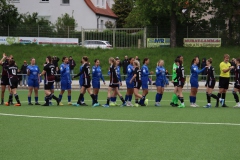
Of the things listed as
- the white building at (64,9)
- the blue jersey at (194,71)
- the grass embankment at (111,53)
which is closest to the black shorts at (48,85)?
the blue jersey at (194,71)

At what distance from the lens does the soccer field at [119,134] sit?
38.0ft

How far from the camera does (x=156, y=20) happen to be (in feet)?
168

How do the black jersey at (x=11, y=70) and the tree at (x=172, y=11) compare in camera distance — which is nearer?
the black jersey at (x=11, y=70)

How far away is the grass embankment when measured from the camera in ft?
152

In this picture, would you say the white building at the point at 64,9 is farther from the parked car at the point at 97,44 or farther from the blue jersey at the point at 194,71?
the blue jersey at the point at 194,71

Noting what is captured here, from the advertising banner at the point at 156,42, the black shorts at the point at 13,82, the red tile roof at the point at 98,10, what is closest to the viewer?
the black shorts at the point at 13,82

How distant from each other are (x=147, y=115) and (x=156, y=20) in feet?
109

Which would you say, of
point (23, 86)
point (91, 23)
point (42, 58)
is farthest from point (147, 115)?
point (91, 23)

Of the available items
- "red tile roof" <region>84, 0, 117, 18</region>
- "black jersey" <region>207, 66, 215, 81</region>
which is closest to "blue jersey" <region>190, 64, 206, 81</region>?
"black jersey" <region>207, 66, 215, 81</region>

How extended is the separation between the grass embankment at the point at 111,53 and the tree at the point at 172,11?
212 centimetres

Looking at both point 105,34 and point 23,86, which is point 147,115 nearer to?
point 23,86

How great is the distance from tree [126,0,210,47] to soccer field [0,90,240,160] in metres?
27.9

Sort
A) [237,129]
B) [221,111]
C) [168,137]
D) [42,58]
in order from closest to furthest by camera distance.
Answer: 1. [168,137]
2. [237,129]
3. [221,111]
4. [42,58]

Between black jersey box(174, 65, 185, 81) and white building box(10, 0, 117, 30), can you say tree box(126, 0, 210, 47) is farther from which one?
black jersey box(174, 65, 185, 81)
